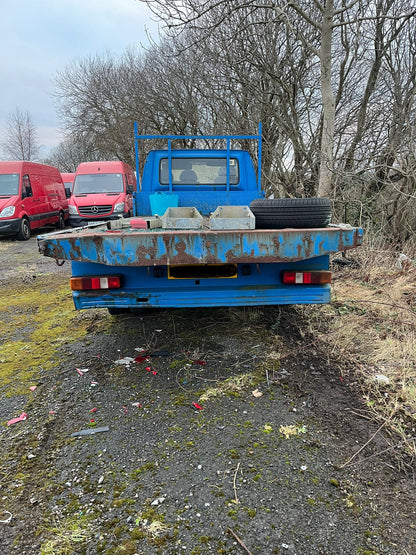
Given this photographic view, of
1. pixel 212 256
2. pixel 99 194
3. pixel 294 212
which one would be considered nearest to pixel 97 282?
pixel 212 256

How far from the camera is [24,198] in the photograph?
11875mm

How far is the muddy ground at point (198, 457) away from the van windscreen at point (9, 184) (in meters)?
10.2

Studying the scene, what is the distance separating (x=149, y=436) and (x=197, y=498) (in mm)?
564

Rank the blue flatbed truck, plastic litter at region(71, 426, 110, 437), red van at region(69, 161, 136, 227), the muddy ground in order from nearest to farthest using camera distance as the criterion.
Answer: the muddy ground → plastic litter at region(71, 426, 110, 437) → the blue flatbed truck → red van at region(69, 161, 136, 227)

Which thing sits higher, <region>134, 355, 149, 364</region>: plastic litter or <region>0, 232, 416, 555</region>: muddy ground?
<region>134, 355, 149, 364</region>: plastic litter

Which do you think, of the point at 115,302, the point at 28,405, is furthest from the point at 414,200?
the point at 28,405

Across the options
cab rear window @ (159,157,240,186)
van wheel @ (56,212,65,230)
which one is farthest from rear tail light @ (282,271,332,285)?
van wheel @ (56,212,65,230)

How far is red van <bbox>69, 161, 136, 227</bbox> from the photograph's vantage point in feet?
41.0

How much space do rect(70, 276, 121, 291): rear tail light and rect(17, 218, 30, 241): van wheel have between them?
1014cm

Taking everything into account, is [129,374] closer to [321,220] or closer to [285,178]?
[321,220]

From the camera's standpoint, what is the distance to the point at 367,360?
3047 millimetres

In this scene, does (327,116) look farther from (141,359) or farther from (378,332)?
(141,359)

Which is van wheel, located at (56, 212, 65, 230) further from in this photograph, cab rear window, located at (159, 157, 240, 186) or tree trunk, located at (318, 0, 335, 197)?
tree trunk, located at (318, 0, 335, 197)

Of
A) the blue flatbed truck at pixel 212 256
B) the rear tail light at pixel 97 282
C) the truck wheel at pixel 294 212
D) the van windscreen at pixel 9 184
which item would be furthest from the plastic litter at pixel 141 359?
the van windscreen at pixel 9 184
